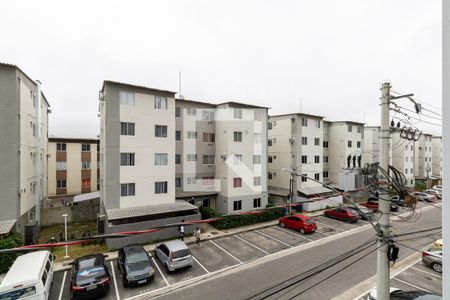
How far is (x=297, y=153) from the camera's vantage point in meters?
31.8

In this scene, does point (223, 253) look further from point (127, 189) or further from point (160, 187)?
point (127, 189)

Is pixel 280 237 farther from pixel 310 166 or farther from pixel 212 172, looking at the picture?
pixel 310 166

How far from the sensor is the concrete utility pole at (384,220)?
6.74 m

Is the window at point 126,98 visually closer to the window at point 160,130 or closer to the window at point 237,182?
the window at point 160,130

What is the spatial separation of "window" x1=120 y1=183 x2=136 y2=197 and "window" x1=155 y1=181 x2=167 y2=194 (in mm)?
2136

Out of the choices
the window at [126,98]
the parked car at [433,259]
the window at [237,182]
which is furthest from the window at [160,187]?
the parked car at [433,259]

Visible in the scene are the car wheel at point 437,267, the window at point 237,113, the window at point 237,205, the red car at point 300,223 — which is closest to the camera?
the car wheel at point 437,267

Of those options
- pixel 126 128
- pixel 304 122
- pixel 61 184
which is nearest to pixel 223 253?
pixel 126 128

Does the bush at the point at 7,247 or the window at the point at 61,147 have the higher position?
the window at the point at 61,147

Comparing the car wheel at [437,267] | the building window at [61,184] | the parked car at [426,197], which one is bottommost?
the parked car at [426,197]

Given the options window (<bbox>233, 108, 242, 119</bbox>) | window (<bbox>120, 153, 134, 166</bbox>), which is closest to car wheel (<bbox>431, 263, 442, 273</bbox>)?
window (<bbox>233, 108, 242, 119</bbox>)

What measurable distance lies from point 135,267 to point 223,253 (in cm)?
677

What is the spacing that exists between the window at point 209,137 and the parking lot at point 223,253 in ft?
39.1

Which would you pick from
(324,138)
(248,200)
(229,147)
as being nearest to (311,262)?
(248,200)
